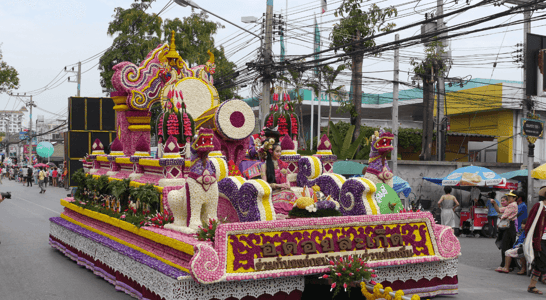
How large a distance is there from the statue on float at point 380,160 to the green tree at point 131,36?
20.4 metres

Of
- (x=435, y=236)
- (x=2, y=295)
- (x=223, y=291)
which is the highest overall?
(x=435, y=236)

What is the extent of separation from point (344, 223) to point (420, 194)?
50.1 ft

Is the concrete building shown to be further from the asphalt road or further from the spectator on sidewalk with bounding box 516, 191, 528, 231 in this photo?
the spectator on sidewalk with bounding box 516, 191, 528, 231

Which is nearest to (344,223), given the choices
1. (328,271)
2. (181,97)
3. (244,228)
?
(328,271)

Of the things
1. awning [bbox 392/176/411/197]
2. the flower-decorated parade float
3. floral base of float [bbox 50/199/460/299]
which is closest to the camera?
floral base of float [bbox 50/199/460/299]

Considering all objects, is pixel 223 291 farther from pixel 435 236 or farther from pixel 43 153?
pixel 43 153

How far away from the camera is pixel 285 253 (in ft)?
20.7

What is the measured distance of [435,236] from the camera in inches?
293

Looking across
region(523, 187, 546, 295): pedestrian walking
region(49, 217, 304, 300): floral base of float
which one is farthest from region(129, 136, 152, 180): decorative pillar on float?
region(523, 187, 546, 295): pedestrian walking

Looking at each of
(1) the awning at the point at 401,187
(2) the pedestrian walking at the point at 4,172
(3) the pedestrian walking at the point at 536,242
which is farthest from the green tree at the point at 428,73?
(2) the pedestrian walking at the point at 4,172

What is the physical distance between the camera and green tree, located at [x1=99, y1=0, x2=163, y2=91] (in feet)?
88.8

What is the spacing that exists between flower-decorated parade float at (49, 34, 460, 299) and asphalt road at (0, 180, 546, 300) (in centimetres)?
37

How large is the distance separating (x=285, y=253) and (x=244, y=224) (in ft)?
2.06

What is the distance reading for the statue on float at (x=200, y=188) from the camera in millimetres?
7008
